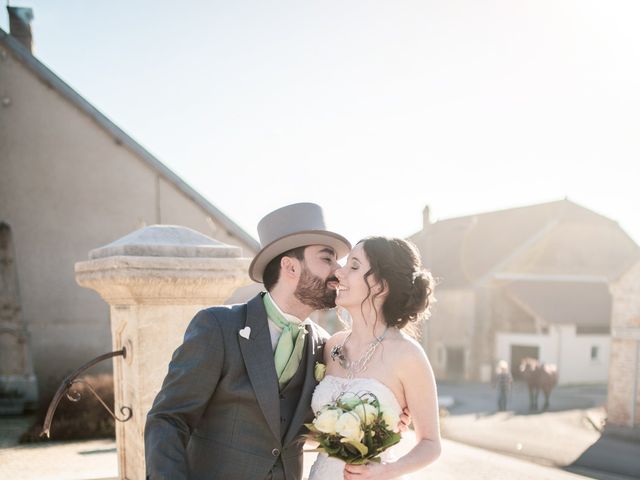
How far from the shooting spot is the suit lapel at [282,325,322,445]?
7.84ft

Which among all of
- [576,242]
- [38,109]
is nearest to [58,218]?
[38,109]

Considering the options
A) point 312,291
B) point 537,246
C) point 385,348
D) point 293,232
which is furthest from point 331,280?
point 537,246

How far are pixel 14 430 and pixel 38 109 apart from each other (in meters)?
7.87

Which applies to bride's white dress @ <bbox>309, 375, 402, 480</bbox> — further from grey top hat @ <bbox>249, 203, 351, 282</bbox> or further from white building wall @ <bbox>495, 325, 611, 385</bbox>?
white building wall @ <bbox>495, 325, 611, 385</bbox>

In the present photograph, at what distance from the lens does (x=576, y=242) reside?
33125mm

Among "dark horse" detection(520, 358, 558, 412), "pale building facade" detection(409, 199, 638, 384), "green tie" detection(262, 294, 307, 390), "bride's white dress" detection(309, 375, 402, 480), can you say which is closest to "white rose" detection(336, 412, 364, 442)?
"bride's white dress" detection(309, 375, 402, 480)

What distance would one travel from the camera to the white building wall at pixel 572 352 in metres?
27.4

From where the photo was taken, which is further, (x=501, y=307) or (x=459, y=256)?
(x=459, y=256)

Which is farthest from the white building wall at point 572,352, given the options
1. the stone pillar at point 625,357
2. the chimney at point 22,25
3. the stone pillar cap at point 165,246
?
the stone pillar cap at point 165,246

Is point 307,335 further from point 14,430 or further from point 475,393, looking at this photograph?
point 475,393

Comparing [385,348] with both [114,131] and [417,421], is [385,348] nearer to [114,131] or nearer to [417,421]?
[417,421]

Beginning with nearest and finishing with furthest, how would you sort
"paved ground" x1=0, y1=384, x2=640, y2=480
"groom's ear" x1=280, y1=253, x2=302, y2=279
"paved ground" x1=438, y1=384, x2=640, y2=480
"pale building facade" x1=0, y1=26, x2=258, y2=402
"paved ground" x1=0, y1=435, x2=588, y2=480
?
"groom's ear" x1=280, y1=253, x2=302, y2=279 → "paved ground" x1=0, y1=435, x2=588, y2=480 → "paved ground" x1=0, y1=384, x2=640, y2=480 → "paved ground" x1=438, y1=384, x2=640, y2=480 → "pale building facade" x1=0, y1=26, x2=258, y2=402

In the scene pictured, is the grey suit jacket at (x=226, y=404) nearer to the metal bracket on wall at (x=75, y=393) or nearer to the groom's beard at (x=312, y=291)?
the groom's beard at (x=312, y=291)

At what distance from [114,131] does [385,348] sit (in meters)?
12.7
